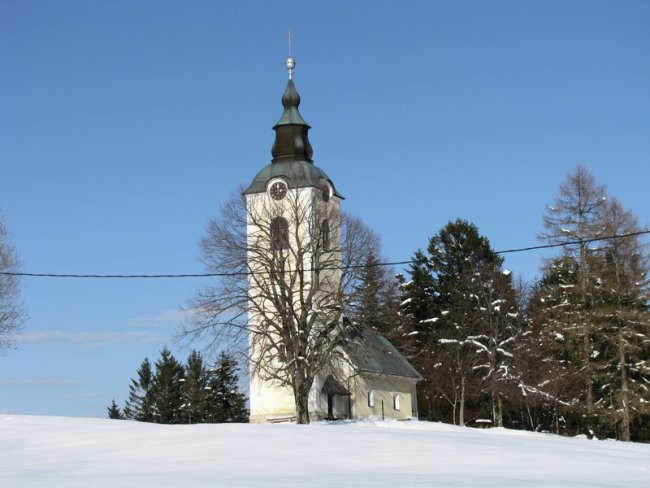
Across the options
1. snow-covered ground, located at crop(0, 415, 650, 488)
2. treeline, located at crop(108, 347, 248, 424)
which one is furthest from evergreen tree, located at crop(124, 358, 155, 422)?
snow-covered ground, located at crop(0, 415, 650, 488)

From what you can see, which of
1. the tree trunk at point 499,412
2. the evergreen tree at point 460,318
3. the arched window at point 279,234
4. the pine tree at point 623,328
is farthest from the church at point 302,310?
the pine tree at point 623,328

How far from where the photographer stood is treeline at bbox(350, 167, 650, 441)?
49562 millimetres

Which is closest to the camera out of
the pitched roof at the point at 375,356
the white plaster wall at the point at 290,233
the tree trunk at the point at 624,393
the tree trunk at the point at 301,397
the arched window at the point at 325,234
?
the tree trunk at the point at 301,397

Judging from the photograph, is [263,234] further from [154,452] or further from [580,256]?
[154,452]

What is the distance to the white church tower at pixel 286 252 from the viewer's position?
48531 millimetres

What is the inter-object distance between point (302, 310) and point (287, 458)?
84.5 ft

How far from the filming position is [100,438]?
27219 millimetres

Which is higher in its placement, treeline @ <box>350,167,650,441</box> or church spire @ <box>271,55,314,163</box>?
church spire @ <box>271,55,314,163</box>

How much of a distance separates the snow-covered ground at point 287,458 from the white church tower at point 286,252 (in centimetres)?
1724

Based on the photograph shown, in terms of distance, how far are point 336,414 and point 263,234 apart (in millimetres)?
11390

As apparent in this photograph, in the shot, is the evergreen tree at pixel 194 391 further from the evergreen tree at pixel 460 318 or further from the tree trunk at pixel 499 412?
the tree trunk at pixel 499 412

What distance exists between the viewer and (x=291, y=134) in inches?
2324

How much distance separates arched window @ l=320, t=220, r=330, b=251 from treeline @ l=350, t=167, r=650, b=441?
8.37 feet

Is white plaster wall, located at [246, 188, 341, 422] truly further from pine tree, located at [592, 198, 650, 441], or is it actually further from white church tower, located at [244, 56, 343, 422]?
pine tree, located at [592, 198, 650, 441]
